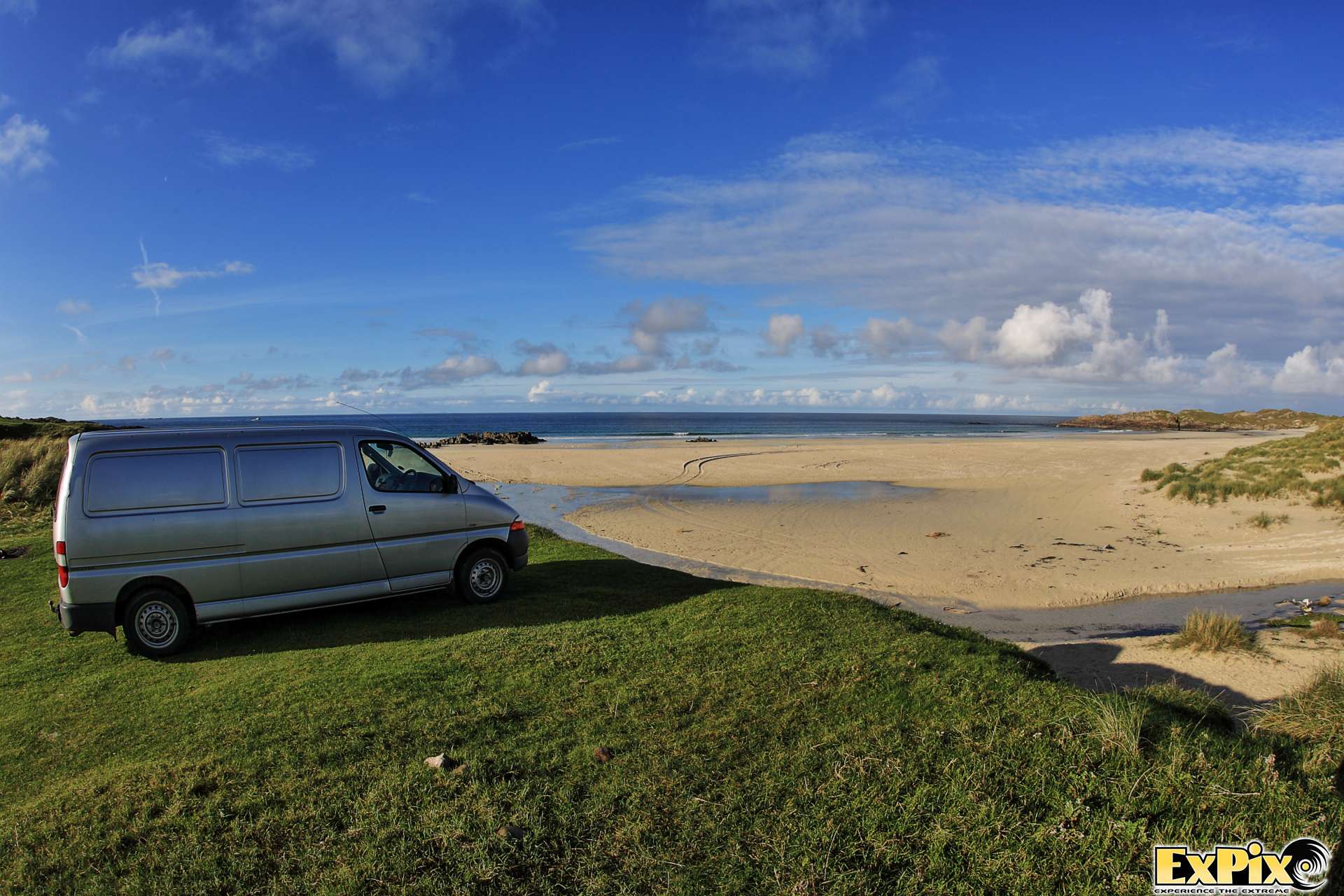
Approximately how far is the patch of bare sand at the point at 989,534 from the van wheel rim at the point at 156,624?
11088 millimetres

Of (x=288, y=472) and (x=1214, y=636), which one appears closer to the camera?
(x=288, y=472)

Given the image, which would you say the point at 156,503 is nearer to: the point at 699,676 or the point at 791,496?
the point at 699,676

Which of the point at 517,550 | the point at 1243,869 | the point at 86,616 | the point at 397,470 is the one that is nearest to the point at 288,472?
the point at 397,470

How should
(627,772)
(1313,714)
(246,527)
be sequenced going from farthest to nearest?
(246,527) → (1313,714) → (627,772)

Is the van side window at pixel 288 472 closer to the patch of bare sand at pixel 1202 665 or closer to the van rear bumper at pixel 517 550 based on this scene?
the van rear bumper at pixel 517 550

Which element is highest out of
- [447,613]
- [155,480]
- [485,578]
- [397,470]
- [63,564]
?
[155,480]

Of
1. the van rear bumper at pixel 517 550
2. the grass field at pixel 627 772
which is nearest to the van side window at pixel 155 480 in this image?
the grass field at pixel 627 772

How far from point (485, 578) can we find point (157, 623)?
12.1 ft

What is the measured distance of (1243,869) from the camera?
4012 millimetres

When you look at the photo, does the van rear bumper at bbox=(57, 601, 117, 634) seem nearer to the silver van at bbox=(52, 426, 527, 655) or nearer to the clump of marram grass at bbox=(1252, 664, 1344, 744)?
the silver van at bbox=(52, 426, 527, 655)

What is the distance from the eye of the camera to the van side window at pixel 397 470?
30.3 ft

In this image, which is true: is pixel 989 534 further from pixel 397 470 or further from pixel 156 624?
pixel 156 624

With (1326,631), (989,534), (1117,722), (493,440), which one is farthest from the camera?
(493,440)

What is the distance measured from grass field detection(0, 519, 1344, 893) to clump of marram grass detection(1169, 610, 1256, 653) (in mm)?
3941
